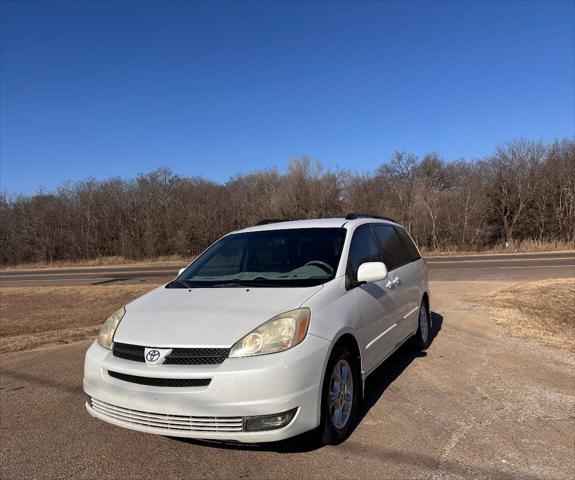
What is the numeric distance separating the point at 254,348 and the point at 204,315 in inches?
20.9

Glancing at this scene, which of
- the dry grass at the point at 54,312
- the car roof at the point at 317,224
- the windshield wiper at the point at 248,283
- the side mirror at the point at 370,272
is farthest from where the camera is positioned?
the dry grass at the point at 54,312

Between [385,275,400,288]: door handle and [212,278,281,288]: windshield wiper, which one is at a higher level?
[212,278,281,288]: windshield wiper

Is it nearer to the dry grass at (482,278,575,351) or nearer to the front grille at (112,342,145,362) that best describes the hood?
the front grille at (112,342,145,362)

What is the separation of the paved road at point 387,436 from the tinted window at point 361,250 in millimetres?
1296

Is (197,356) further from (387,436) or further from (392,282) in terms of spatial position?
(392,282)

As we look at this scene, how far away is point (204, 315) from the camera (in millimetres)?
3592

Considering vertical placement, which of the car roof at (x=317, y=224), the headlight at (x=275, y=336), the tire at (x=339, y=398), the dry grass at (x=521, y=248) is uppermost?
the car roof at (x=317, y=224)

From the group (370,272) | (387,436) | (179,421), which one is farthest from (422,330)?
(179,421)

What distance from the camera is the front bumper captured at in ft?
10.2

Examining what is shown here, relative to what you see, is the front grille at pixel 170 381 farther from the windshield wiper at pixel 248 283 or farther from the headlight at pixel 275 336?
the windshield wiper at pixel 248 283

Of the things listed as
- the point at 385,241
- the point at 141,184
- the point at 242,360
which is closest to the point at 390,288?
the point at 385,241

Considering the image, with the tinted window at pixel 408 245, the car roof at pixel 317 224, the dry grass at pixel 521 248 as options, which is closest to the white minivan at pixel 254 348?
Answer: the car roof at pixel 317 224

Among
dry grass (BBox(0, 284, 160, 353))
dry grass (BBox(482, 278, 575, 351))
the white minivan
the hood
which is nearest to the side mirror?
the white minivan

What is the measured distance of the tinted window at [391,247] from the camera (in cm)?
553
